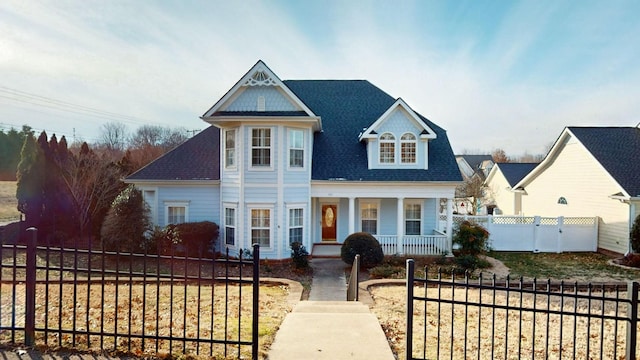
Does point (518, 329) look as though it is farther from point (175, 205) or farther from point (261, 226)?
point (175, 205)

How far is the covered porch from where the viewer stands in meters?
16.4

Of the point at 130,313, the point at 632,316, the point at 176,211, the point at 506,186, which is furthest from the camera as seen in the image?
the point at 506,186

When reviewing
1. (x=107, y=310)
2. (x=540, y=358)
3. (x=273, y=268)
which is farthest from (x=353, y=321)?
(x=273, y=268)

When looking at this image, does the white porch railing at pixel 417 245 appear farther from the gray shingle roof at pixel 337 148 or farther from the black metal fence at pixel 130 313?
the black metal fence at pixel 130 313

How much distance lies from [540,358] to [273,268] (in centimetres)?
995

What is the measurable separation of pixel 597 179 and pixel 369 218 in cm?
1216

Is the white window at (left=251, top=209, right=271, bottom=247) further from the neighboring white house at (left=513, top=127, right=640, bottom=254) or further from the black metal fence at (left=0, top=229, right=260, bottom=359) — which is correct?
the neighboring white house at (left=513, top=127, right=640, bottom=254)

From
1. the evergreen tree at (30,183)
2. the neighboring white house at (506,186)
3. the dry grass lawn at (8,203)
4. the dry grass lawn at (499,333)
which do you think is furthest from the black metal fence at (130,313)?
the neighboring white house at (506,186)

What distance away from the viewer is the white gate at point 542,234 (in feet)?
61.3

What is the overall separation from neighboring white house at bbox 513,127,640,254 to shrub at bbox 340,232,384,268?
12264 millimetres

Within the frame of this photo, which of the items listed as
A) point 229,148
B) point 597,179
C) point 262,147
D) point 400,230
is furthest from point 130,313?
point 597,179

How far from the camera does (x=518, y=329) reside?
23.6 feet

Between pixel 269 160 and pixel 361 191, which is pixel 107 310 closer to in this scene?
pixel 269 160

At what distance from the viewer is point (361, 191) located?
1659 centimetres
